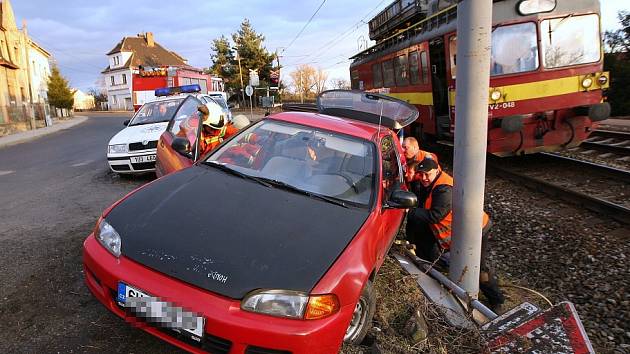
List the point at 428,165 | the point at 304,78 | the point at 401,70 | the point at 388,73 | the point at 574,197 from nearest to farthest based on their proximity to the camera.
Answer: the point at 428,165
the point at 574,197
the point at 401,70
the point at 388,73
the point at 304,78

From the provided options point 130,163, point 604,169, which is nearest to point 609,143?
point 604,169

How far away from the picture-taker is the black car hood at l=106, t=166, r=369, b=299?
8.00 ft

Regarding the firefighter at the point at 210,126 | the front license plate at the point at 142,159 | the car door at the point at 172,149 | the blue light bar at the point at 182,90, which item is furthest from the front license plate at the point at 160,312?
the blue light bar at the point at 182,90

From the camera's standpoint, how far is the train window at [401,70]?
11.6 metres

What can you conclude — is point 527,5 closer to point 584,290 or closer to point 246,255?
point 584,290

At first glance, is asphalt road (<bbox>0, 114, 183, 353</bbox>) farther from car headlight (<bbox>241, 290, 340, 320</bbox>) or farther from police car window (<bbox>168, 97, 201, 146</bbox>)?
police car window (<bbox>168, 97, 201, 146</bbox>)

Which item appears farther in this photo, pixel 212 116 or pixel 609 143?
pixel 609 143

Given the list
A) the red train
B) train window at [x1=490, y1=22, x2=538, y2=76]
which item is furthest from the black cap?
train window at [x1=490, y1=22, x2=538, y2=76]

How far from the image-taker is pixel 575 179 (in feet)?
25.6

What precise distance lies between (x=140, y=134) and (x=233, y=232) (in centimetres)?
641

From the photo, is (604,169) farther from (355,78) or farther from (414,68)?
(355,78)

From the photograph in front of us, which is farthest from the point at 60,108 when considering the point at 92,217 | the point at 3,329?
the point at 3,329

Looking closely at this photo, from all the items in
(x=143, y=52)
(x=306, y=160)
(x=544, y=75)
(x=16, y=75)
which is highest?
(x=143, y=52)

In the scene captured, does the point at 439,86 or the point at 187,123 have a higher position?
the point at 439,86
